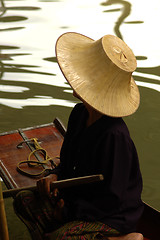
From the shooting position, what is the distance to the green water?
4660 mm

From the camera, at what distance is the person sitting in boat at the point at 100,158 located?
2621 millimetres

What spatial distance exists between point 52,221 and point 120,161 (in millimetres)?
513

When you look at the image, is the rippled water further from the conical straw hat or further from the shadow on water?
the conical straw hat

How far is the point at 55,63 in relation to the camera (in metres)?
5.99

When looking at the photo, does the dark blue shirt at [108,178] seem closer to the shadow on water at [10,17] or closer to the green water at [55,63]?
the green water at [55,63]

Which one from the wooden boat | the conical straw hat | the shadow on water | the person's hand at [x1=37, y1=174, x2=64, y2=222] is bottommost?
the shadow on water

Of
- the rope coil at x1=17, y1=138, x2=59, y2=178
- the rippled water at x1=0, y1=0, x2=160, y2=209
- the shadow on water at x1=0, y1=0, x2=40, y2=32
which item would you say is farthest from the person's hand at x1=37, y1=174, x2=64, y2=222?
the shadow on water at x1=0, y1=0, x2=40, y2=32

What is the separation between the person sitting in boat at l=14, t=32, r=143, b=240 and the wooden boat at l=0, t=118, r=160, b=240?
29 centimetres

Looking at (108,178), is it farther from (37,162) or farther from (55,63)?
(55,63)

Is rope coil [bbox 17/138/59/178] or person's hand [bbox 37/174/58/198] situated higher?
person's hand [bbox 37/174/58/198]

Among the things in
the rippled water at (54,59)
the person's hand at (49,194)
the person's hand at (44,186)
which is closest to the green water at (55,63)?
the rippled water at (54,59)

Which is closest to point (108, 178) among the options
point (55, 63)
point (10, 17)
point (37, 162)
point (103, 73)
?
point (103, 73)

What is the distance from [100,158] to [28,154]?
1023 millimetres

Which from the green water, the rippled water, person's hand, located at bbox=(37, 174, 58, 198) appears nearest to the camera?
person's hand, located at bbox=(37, 174, 58, 198)
